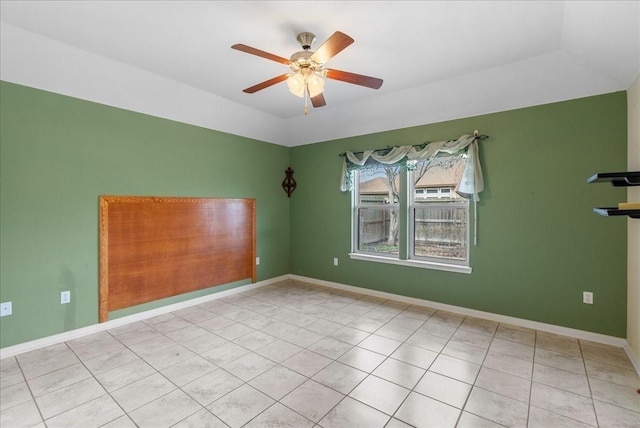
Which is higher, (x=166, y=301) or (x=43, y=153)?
(x=43, y=153)

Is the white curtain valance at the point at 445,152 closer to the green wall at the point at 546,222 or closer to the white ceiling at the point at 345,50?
the green wall at the point at 546,222

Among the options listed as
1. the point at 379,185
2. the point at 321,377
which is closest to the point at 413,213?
the point at 379,185

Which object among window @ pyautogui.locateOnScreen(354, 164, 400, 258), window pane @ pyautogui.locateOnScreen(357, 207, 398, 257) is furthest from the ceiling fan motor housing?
window pane @ pyautogui.locateOnScreen(357, 207, 398, 257)

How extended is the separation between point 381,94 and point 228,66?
1.93 metres

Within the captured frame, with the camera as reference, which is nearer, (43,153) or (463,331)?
(43,153)

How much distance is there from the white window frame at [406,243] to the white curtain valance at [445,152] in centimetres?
24

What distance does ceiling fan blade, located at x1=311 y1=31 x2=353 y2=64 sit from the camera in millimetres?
1986

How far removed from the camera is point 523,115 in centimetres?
322

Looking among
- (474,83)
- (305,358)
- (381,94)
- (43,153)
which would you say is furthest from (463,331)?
(43,153)

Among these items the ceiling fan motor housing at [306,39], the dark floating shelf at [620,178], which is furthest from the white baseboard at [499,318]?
the ceiling fan motor housing at [306,39]

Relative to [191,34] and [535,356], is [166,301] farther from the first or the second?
[535,356]

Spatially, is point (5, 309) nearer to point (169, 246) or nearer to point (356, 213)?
point (169, 246)

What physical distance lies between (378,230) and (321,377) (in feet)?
8.58

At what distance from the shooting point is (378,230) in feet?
14.9
